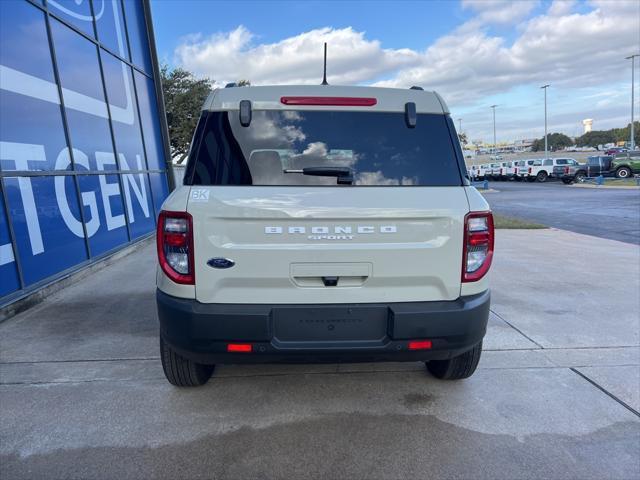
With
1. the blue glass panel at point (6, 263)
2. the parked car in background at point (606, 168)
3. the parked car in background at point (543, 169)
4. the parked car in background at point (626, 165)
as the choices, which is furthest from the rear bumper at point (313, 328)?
the parked car in background at point (543, 169)

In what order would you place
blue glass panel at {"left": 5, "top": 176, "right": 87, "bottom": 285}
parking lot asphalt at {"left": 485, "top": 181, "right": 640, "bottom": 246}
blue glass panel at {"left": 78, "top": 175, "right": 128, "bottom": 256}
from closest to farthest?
blue glass panel at {"left": 5, "top": 176, "right": 87, "bottom": 285} → blue glass panel at {"left": 78, "top": 175, "right": 128, "bottom": 256} → parking lot asphalt at {"left": 485, "top": 181, "right": 640, "bottom": 246}

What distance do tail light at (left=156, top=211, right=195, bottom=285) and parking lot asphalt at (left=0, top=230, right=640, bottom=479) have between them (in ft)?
3.32

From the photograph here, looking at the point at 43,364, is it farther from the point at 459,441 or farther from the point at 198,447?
the point at 459,441

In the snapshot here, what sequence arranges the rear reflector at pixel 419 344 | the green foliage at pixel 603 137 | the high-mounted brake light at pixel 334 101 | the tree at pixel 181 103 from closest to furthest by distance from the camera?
the rear reflector at pixel 419 344 → the high-mounted brake light at pixel 334 101 → the tree at pixel 181 103 → the green foliage at pixel 603 137

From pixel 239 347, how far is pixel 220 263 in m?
0.49

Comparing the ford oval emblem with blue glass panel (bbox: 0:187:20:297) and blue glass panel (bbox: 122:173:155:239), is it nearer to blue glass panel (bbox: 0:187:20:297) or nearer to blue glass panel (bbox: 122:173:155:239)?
blue glass panel (bbox: 0:187:20:297)

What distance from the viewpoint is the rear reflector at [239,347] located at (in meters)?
2.60

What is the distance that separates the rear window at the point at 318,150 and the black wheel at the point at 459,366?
1270 mm

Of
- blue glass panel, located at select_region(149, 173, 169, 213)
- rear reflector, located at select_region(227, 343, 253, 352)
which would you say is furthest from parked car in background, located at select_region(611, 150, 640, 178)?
rear reflector, located at select_region(227, 343, 253, 352)

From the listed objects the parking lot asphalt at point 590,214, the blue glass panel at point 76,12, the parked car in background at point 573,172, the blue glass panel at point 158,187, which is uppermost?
the blue glass panel at point 76,12

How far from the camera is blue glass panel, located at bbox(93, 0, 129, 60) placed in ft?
29.5

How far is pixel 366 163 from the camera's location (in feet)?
8.99

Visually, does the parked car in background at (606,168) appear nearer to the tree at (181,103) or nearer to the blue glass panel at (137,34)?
the tree at (181,103)

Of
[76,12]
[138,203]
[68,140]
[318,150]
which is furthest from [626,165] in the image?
[318,150]
